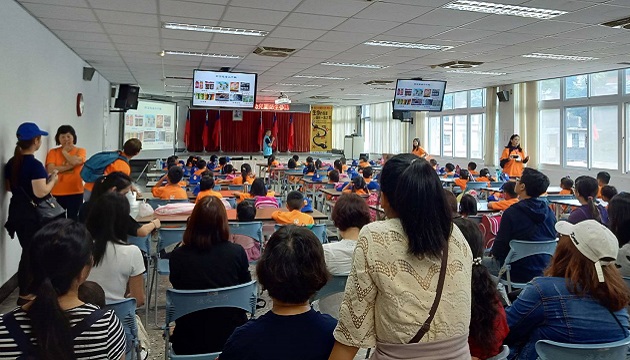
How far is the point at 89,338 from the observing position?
1371mm

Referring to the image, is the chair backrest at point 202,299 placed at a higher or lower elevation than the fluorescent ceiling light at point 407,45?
lower

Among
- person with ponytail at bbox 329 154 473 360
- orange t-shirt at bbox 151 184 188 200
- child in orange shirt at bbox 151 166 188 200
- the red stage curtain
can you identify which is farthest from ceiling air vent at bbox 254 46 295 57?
the red stage curtain

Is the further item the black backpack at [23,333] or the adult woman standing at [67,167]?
the adult woman standing at [67,167]

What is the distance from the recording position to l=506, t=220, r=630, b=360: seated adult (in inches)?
68.4

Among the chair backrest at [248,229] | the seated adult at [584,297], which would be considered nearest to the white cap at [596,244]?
the seated adult at [584,297]

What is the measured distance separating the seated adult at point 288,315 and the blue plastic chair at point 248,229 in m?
2.46

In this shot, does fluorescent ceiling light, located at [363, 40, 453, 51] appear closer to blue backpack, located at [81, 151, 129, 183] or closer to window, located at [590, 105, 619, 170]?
blue backpack, located at [81, 151, 129, 183]

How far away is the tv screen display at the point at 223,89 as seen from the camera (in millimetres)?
7895

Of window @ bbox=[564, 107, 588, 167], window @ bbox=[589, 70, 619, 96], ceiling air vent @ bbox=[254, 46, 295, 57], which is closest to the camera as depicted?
ceiling air vent @ bbox=[254, 46, 295, 57]

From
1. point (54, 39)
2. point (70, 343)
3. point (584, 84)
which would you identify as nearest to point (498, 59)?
point (584, 84)

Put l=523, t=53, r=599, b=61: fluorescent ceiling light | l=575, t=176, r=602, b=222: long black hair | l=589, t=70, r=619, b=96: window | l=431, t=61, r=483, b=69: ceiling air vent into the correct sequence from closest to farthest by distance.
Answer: l=575, t=176, r=602, b=222: long black hair
l=523, t=53, r=599, b=61: fluorescent ceiling light
l=431, t=61, r=483, b=69: ceiling air vent
l=589, t=70, r=619, b=96: window

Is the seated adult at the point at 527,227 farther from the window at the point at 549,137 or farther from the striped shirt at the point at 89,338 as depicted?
the window at the point at 549,137

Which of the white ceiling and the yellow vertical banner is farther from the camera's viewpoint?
the yellow vertical banner

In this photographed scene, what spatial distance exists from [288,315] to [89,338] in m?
0.60
